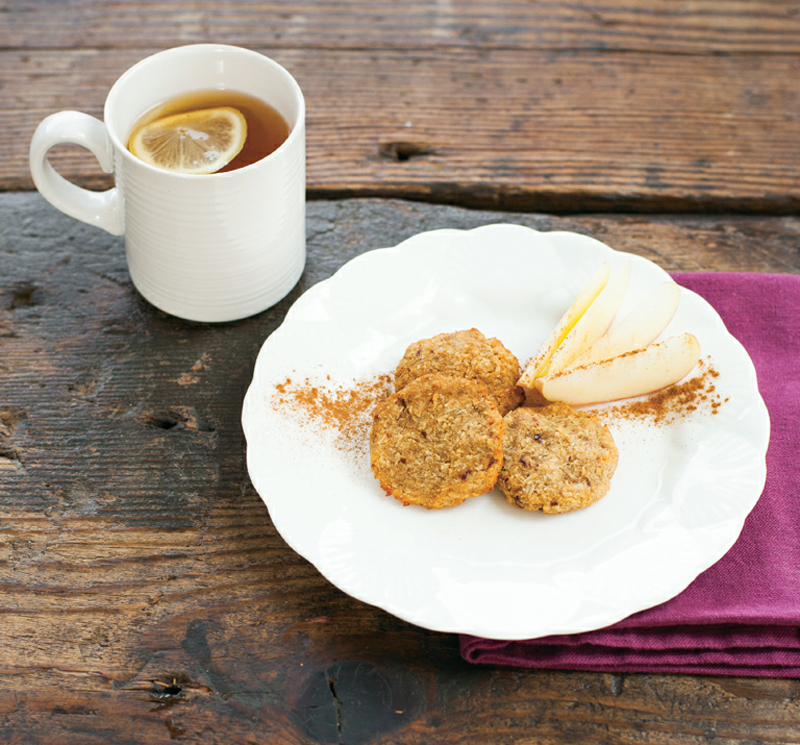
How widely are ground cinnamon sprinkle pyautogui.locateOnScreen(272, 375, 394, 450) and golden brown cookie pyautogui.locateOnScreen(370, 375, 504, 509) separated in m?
0.06

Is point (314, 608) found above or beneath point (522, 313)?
beneath

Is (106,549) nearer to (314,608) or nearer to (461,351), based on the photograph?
(314,608)

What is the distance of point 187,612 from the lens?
58.7 inches

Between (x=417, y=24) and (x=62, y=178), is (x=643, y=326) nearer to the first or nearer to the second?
(x=62, y=178)

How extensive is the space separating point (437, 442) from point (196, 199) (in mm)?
669

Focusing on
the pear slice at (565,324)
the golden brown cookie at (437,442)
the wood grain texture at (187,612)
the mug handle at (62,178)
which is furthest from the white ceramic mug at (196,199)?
the pear slice at (565,324)

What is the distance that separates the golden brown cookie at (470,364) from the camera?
5.36ft

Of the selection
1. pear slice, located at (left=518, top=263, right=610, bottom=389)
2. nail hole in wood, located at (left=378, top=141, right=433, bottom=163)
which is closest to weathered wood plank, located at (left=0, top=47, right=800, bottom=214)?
nail hole in wood, located at (left=378, top=141, right=433, bottom=163)

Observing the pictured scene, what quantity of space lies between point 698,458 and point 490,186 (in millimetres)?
1019

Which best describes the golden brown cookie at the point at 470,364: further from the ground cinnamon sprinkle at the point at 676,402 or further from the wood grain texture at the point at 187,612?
the wood grain texture at the point at 187,612

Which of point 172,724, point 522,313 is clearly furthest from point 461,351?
point 172,724

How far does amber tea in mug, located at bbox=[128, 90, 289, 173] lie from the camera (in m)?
1.73

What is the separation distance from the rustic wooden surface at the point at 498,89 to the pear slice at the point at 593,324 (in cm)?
54

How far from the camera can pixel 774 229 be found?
216 centimetres
